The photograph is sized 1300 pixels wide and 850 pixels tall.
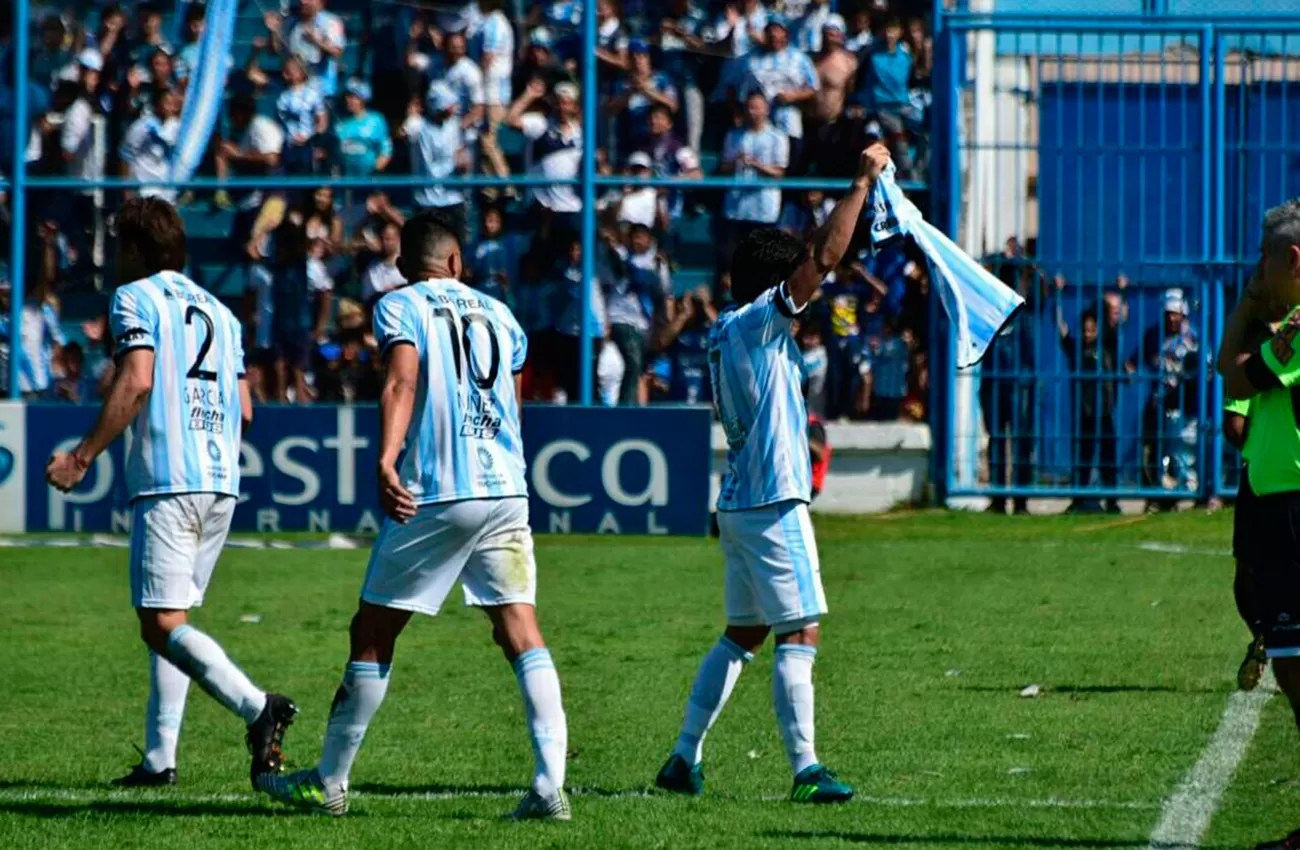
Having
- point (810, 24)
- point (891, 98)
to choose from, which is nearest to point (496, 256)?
point (810, 24)

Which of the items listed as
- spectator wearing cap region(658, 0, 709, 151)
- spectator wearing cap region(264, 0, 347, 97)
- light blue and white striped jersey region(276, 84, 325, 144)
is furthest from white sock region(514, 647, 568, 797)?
spectator wearing cap region(264, 0, 347, 97)

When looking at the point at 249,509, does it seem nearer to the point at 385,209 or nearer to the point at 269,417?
the point at 269,417

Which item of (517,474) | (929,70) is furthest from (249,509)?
(517,474)

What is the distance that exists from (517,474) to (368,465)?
34.0ft

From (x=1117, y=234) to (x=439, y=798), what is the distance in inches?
504

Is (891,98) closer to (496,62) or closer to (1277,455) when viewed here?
(496,62)

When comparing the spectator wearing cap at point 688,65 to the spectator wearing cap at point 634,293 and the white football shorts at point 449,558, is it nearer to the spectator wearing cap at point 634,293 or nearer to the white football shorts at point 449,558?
the spectator wearing cap at point 634,293

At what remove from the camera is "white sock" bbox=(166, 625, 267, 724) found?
7.07 m

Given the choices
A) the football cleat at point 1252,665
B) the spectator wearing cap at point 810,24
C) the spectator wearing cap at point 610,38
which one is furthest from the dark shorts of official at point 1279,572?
the spectator wearing cap at point 810,24

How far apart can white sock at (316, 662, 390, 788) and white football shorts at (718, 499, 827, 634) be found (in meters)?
1.15

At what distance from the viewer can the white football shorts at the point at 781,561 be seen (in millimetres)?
6844

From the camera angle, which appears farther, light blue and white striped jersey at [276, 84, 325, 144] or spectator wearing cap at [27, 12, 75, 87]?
spectator wearing cap at [27, 12, 75, 87]

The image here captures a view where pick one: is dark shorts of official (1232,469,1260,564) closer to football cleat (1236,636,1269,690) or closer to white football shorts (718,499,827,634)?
football cleat (1236,636,1269,690)

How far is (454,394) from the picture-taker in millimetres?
6586
